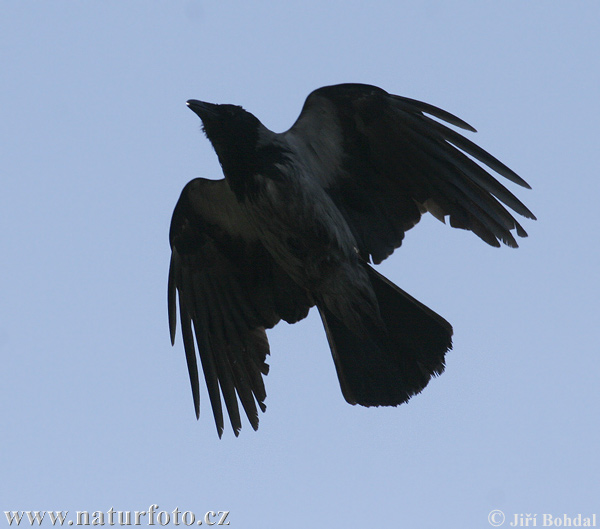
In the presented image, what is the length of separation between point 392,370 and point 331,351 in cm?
51

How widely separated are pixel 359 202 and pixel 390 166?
356 millimetres

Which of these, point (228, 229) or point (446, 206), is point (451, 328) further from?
point (228, 229)

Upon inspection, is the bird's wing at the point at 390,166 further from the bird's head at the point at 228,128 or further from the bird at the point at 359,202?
the bird's head at the point at 228,128

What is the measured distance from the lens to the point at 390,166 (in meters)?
7.39

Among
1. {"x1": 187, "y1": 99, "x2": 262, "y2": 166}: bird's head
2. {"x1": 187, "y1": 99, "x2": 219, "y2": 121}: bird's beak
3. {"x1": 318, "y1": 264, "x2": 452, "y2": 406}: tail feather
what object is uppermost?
{"x1": 187, "y1": 99, "x2": 219, "y2": 121}: bird's beak

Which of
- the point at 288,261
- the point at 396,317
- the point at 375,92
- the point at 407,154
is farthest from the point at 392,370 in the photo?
the point at 375,92

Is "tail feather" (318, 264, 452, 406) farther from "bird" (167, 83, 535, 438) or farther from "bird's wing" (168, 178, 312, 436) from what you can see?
"bird's wing" (168, 178, 312, 436)

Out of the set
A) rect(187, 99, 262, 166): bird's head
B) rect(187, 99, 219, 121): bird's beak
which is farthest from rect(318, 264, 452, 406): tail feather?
rect(187, 99, 219, 121): bird's beak

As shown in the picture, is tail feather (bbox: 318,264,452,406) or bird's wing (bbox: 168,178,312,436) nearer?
tail feather (bbox: 318,264,452,406)

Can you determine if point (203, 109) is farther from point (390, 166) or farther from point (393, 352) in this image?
point (393, 352)

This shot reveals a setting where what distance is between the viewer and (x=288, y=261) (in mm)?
7270

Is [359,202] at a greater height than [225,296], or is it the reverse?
[359,202]

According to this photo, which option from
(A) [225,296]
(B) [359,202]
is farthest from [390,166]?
(A) [225,296]

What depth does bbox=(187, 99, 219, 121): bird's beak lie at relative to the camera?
737 centimetres
